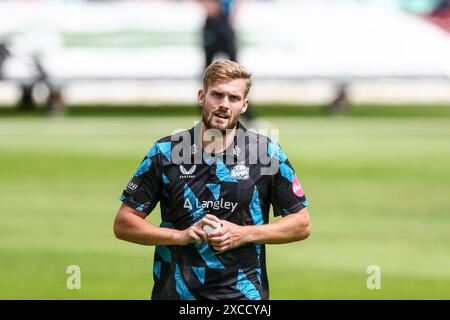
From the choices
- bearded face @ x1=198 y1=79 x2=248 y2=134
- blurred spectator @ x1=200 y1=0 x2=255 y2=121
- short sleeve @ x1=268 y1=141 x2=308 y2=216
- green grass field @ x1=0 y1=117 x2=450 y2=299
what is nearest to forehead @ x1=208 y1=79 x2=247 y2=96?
bearded face @ x1=198 y1=79 x2=248 y2=134

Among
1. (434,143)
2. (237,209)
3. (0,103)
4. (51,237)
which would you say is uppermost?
(0,103)

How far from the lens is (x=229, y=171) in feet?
19.0

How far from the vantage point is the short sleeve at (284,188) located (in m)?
5.79

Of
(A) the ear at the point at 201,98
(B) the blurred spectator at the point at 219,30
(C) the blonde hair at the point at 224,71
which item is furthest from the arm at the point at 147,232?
(B) the blurred spectator at the point at 219,30

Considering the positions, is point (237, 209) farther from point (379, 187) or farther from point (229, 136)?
point (379, 187)

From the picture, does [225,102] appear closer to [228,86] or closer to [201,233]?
[228,86]

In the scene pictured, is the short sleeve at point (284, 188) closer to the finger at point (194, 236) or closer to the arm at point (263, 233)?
the arm at point (263, 233)

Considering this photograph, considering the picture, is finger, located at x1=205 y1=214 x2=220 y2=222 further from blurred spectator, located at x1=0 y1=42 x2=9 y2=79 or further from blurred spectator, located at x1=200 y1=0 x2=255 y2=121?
blurred spectator, located at x1=0 y1=42 x2=9 y2=79

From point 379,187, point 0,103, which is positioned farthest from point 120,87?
point 379,187

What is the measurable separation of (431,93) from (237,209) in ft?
76.7

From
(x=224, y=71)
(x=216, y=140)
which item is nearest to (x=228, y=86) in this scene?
(x=224, y=71)

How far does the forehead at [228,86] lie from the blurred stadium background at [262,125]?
4071mm

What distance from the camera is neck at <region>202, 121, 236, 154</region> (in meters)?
5.74

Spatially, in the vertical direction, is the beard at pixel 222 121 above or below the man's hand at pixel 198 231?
above
